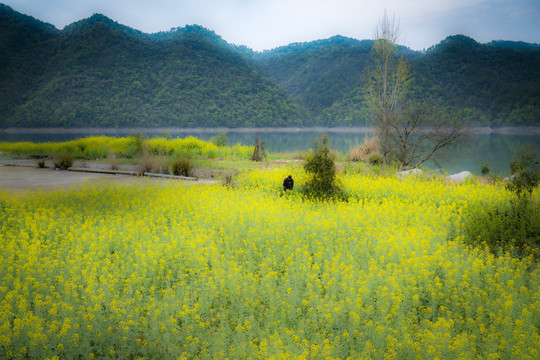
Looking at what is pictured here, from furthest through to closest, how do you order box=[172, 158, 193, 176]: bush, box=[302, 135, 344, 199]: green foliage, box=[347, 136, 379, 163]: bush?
1. box=[347, 136, 379, 163]: bush
2. box=[172, 158, 193, 176]: bush
3. box=[302, 135, 344, 199]: green foliage

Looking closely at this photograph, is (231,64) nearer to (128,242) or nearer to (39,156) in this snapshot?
(39,156)

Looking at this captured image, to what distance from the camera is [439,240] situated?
6.69m

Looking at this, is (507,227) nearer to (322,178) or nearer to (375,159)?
(322,178)

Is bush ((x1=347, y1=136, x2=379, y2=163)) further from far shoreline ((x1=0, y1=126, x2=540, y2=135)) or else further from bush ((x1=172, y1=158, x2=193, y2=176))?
far shoreline ((x1=0, y1=126, x2=540, y2=135))

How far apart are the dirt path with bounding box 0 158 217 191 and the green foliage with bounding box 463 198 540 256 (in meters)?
8.60

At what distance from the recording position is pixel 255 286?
479cm

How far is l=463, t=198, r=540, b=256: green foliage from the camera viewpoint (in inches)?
264

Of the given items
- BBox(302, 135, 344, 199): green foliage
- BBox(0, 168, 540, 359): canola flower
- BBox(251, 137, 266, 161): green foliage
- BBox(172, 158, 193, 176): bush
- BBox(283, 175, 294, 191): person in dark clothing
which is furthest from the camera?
BBox(251, 137, 266, 161): green foliage

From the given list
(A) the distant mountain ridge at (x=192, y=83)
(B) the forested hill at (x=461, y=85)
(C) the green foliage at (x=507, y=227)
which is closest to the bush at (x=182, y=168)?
(C) the green foliage at (x=507, y=227)

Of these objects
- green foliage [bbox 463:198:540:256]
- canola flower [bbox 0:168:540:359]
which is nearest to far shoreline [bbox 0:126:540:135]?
canola flower [bbox 0:168:540:359]

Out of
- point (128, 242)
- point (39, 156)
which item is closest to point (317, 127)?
point (39, 156)

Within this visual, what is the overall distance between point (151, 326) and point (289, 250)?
9.13 feet

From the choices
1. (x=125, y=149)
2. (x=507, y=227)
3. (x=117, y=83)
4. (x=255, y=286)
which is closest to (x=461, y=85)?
(x=125, y=149)

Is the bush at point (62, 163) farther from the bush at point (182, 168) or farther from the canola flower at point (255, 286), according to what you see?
the canola flower at point (255, 286)
